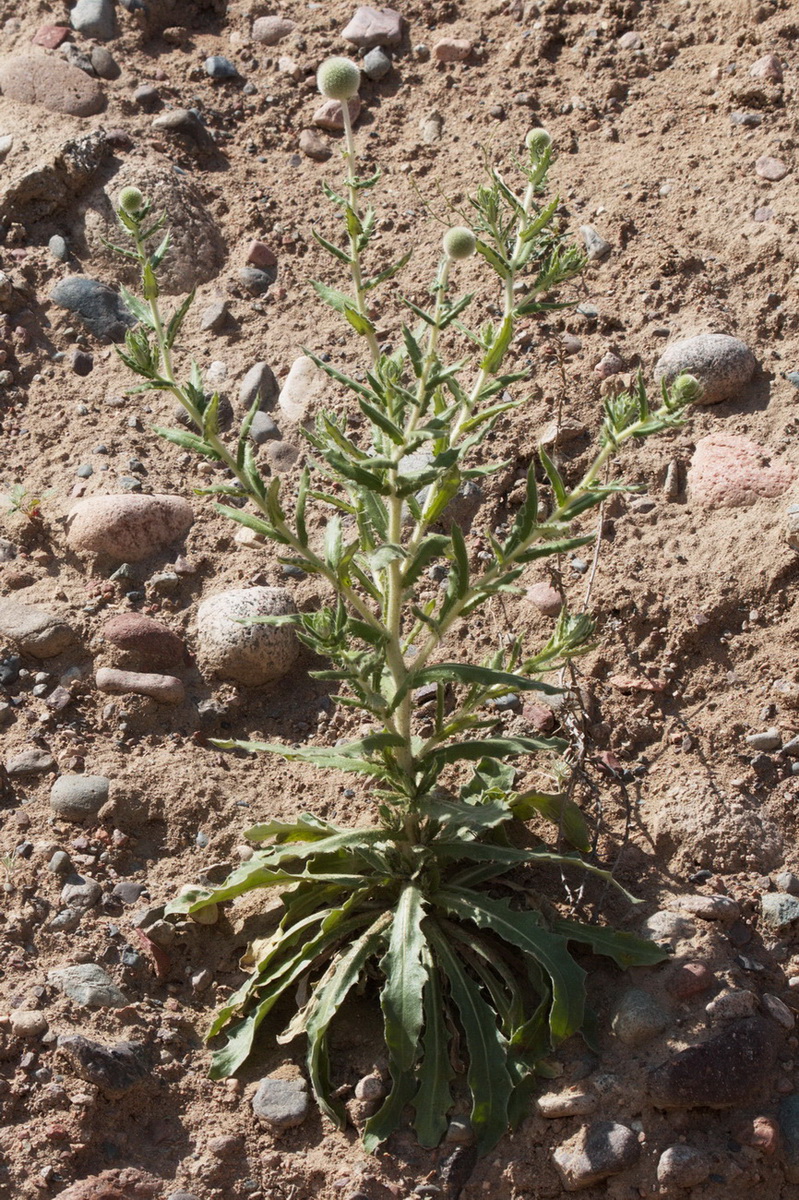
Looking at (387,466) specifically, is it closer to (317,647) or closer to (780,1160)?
(317,647)

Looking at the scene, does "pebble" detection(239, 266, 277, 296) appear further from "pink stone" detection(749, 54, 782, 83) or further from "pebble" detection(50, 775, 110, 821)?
"pebble" detection(50, 775, 110, 821)

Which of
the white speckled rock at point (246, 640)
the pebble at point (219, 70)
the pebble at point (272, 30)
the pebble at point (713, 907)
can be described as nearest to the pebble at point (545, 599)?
the white speckled rock at point (246, 640)

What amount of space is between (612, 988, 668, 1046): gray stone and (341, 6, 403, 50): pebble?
4.40 meters

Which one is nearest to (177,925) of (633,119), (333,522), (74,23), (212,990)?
(212,990)

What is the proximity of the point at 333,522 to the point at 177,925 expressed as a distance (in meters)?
1.28

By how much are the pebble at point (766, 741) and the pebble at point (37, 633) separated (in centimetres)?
219

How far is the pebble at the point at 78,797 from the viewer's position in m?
3.71

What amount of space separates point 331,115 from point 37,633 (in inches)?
111

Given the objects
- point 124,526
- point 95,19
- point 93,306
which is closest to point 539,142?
point 124,526

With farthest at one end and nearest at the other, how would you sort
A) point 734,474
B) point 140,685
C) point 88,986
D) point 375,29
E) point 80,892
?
point 375,29, point 734,474, point 140,685, point 80,892, point 88,986

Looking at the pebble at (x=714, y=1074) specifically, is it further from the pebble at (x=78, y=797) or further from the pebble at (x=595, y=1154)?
the pebble at (x=78, y=797)

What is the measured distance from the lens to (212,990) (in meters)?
3.50

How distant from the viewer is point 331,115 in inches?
218

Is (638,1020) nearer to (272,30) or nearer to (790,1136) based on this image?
(790,1136)
